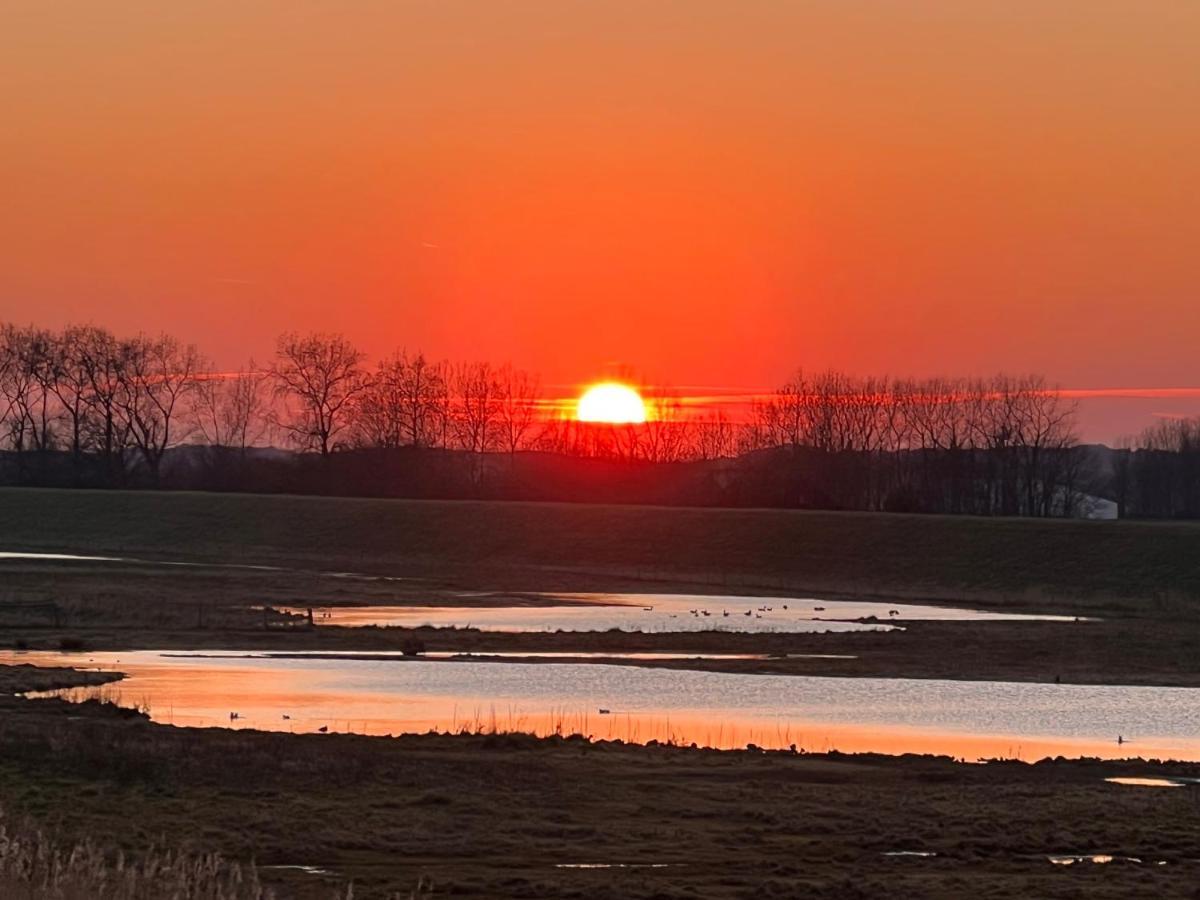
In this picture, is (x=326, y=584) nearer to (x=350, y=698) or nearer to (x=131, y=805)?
(x=350, y=698)

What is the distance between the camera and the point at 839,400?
7003 inches

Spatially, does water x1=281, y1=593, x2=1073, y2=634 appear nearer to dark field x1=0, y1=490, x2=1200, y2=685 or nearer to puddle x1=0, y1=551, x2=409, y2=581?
dark field x1=0, y1=490, x2=1200, y2=685

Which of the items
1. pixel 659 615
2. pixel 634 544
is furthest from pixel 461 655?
pixel 634 544

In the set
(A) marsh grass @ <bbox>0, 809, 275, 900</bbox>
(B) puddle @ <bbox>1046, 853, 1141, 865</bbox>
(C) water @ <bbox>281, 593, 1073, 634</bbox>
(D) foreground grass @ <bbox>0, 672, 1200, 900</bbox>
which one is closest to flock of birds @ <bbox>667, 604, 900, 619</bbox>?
(C) water @ <bbox>281, 593, 1073, 634</bbox>

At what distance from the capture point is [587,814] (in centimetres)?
2439

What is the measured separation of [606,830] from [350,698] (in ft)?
54.9

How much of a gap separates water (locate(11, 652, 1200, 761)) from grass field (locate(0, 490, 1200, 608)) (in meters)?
41.1

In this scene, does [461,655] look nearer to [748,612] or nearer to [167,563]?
[748,612]

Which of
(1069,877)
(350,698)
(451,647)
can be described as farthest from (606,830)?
(451,647)

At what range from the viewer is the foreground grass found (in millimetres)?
20328

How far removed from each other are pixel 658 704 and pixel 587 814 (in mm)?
15477

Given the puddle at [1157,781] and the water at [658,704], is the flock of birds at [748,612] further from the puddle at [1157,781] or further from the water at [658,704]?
the puddle at [1157,781]

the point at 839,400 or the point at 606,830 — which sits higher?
the point at 839,400

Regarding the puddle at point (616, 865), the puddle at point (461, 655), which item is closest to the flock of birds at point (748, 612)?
the puddle at point (461, 655)
